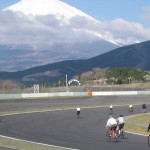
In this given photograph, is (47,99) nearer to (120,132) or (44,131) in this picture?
(44,131)

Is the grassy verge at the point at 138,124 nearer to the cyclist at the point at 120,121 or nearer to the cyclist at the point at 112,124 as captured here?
the cyclist at the point at 120,121

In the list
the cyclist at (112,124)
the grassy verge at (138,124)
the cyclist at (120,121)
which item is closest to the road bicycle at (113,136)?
the cyclist at (112,124)

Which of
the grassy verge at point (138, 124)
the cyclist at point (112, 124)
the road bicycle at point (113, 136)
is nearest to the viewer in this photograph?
the cyclist at point (112, 124)

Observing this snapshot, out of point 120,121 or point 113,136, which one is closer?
point 113,136

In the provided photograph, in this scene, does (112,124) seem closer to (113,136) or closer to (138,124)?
(113,136)

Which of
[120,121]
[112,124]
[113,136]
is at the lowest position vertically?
[113,136]

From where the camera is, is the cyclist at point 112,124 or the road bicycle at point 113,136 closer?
the cyclist at point 112,124

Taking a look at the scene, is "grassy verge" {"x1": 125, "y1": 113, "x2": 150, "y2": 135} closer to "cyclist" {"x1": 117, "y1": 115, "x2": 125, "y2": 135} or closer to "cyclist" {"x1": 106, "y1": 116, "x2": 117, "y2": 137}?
"cyclist" {"x1": 117, "y1": 115, "x2": 125, "y2": 135}

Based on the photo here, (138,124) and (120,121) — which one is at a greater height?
(120,121)

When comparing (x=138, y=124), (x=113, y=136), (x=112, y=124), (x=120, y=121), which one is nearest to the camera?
(x=112, y=124)

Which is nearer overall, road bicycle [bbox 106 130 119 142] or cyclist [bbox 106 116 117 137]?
cyclist [bbox 106 116 117 137]

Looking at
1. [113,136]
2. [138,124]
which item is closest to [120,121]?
[113,136]

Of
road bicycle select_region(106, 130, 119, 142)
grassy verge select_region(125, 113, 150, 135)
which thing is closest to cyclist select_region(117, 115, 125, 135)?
road bicycle select_region(106, 130, 119, 142)

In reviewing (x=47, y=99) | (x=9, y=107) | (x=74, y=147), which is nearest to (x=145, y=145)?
(x=74, y=147)
